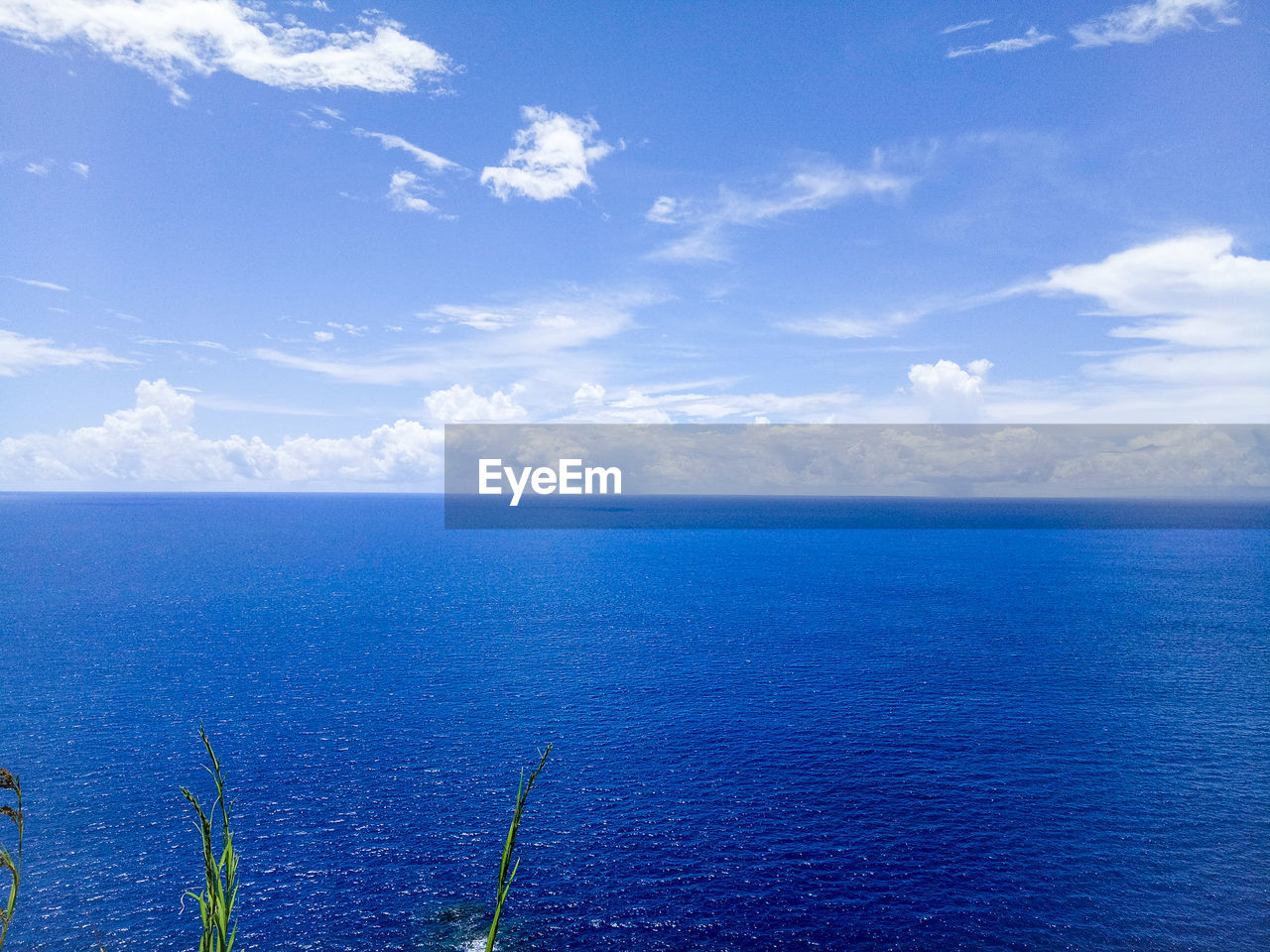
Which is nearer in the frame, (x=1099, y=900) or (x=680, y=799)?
(x=1099, y=900)

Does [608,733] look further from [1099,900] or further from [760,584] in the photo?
[760,584]

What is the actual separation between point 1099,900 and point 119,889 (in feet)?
269

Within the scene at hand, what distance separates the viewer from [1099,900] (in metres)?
58.0

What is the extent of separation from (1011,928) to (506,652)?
291ft

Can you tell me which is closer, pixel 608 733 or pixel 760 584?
pixel 608 733

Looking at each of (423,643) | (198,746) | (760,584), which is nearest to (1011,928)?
(198,746)

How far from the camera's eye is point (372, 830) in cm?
6700

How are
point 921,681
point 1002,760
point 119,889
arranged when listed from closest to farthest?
1. point 119,889
2. point 1002,760
3. point 921,681

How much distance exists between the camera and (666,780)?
253 feet

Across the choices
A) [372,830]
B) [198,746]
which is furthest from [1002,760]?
[198,746]

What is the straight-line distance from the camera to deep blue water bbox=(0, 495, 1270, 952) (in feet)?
185

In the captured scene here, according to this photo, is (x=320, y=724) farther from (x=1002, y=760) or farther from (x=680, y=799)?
(x=1002, y=760)

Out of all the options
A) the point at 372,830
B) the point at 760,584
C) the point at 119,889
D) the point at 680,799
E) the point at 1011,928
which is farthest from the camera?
the point at 760,584

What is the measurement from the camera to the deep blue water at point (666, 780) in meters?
56.4
